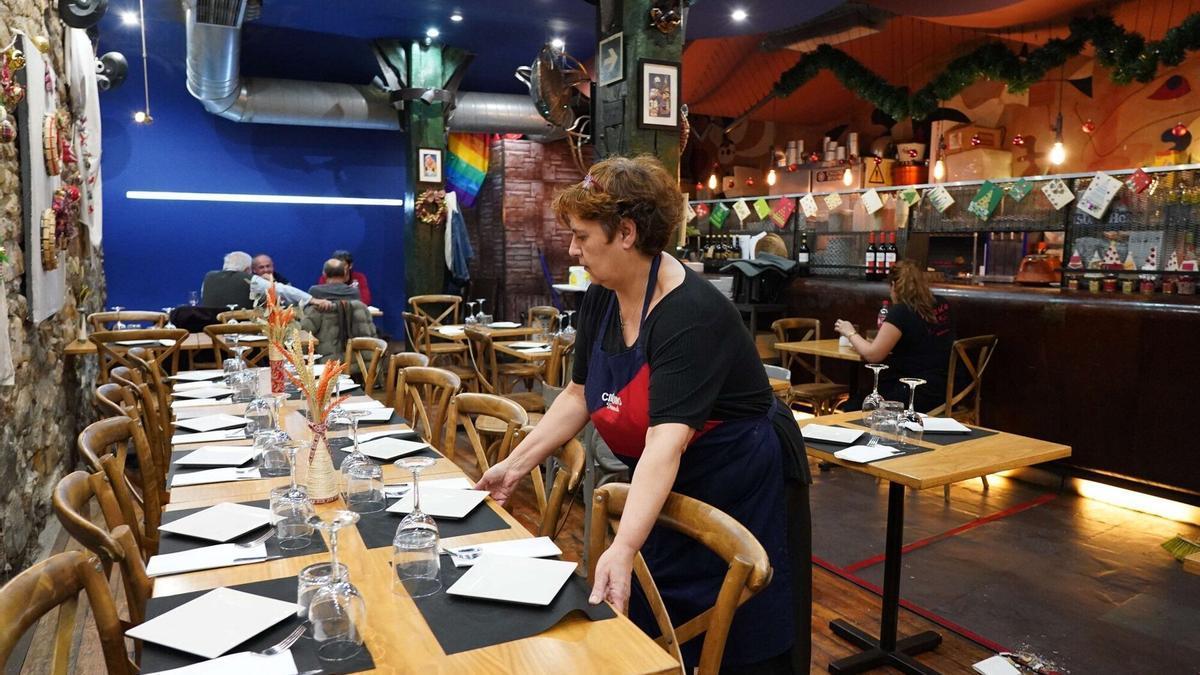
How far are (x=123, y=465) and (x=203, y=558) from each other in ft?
2.91

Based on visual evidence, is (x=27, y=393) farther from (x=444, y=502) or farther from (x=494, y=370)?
(x=444, y=502)

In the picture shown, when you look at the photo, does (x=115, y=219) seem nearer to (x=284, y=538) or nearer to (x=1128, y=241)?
(x=284, y=538)

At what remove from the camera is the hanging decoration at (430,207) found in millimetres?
9141

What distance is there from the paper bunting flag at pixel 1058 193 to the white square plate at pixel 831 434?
350 centimetres

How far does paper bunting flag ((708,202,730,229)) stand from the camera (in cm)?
899

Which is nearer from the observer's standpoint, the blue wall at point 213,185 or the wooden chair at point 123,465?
the wooden chair at point 123,465

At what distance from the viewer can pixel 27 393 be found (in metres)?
4.16

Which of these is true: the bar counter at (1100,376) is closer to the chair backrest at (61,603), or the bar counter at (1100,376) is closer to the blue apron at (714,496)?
the blue apron at (714,496)

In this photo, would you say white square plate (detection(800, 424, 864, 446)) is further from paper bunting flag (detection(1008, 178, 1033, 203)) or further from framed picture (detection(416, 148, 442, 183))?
framed picture (detection(416, 148, 442, 183))

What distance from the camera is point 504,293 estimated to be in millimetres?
11398

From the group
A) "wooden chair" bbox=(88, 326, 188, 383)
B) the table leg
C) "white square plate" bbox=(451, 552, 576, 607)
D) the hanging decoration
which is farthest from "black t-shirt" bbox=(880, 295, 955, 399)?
the hanging decoration

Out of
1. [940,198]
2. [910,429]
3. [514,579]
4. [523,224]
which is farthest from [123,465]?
[523,224]

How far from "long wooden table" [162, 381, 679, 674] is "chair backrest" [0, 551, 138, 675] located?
0.11m

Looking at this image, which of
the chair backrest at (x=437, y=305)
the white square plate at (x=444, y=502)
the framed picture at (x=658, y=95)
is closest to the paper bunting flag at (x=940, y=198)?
the framed picture at (x=658, y=95)
